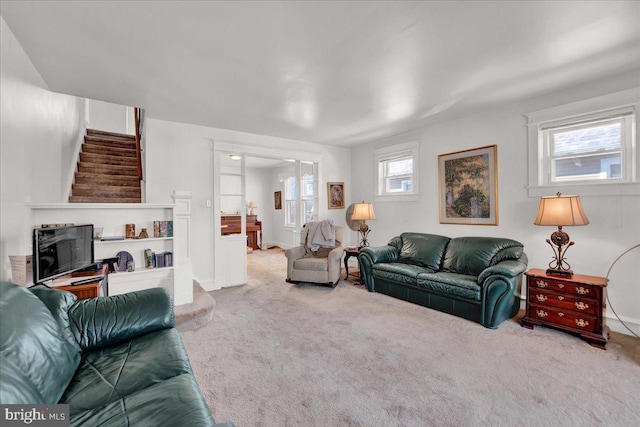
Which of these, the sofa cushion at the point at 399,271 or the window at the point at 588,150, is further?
the sofa cushion at the point at 399,271

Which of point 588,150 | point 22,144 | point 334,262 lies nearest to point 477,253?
point 588,150

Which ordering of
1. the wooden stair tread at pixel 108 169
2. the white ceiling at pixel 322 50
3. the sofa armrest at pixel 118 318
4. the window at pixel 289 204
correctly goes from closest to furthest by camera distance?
the sofa armrest at pixel 118 318, the white ceiling at pixel 322 50, the wooden stair tread at pixel 108 169, the window at pixel 289 204

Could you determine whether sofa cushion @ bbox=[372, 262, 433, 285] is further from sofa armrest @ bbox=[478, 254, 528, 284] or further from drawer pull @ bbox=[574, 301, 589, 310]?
drawer pull @ bbox=[574, 301, 589, 310]

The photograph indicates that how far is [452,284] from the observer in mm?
3211

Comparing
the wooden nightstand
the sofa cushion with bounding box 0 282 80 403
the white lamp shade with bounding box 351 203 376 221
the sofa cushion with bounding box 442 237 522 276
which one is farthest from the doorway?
the wooden nightstand

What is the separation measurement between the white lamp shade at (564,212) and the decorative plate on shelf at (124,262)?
13.7ft

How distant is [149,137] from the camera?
3.99m

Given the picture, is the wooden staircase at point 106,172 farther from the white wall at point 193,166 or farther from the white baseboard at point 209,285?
the white baseboard at point 209,285

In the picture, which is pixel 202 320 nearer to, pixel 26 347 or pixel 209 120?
pixel 26 347

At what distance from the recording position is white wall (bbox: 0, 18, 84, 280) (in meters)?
2.01

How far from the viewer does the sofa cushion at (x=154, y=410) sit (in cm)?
105

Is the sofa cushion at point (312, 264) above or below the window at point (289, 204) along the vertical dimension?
below

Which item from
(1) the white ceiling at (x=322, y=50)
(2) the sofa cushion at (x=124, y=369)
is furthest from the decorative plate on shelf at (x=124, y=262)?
(1) the white ceiling at (x=322, y=50)

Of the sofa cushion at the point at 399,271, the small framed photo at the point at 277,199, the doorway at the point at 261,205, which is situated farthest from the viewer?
the small framed photo at the point at 277,199
